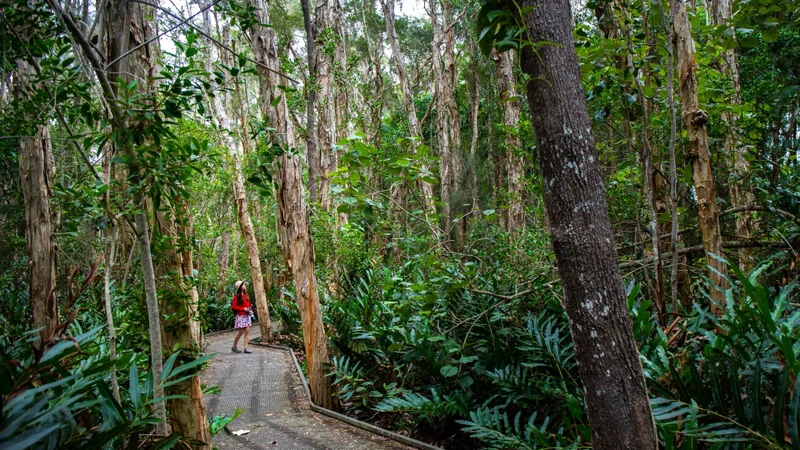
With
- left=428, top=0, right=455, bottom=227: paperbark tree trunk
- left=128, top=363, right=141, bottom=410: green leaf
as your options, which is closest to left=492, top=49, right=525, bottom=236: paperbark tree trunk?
left=428, top=0, right=455, bottom=227: paperbark tree trunk

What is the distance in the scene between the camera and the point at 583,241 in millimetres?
2311

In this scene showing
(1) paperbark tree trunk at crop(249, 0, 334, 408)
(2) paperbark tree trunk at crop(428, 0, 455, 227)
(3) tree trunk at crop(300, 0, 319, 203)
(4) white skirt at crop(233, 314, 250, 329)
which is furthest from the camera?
(2) paperbark tree trunk at crop(428, 0, 455, 227)

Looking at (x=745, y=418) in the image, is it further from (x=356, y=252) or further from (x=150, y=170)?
(x=356, y=252)

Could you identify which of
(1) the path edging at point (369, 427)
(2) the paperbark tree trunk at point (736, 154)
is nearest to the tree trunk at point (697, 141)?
(2) the paperbark tree trunk at point (736, 154)

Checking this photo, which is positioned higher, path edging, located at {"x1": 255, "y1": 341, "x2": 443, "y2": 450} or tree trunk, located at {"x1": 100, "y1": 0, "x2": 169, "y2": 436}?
tree trunk, located at {"x1": 100, "y1": 0, "x2": 169, "y2": 436}

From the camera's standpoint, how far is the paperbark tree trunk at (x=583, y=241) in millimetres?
2260

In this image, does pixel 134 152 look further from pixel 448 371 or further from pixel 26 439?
pixel 448 371

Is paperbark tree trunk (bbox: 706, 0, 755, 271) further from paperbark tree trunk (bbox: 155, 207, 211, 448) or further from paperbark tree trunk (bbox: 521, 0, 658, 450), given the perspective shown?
paperbark tree trunk (bbox: 155, 207, 211, 448)

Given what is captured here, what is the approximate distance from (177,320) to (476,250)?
3585mm

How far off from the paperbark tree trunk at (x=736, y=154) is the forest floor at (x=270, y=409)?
4494 millimetres

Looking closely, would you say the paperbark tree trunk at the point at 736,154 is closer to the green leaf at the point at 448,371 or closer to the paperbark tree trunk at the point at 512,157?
the green leaf at the point at 448,371

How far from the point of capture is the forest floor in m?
5.78

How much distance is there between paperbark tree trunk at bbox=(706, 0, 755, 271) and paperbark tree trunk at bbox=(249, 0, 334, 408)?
550 cm

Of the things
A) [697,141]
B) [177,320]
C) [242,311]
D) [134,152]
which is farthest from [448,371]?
[242,311]
